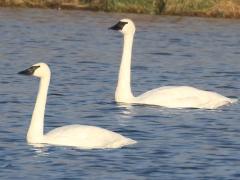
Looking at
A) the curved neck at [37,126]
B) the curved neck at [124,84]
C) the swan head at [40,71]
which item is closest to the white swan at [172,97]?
the curved neck at [124,84]

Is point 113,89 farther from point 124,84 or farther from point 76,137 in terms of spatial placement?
point 76,137

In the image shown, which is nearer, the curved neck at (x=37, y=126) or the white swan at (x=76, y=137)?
the white swan at (x=76, y=137)

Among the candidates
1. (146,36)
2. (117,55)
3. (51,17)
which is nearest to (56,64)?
(117,55)

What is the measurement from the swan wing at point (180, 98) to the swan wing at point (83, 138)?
406 centimetres

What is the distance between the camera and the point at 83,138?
1533 cm

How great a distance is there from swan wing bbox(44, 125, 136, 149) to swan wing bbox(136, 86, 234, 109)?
4062 mm

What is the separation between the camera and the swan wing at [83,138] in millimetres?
15320

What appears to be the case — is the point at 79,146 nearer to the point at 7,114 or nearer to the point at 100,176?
the point at 100,176

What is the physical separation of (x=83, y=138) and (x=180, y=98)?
15.0ft

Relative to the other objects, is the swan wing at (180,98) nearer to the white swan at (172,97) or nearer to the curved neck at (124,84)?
the white swan at (172,97)

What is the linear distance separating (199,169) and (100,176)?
1.30 meters

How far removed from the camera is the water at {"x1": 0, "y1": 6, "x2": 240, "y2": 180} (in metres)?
14.5

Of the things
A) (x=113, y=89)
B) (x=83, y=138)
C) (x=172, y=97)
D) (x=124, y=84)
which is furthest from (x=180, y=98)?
(x=83, y=138)

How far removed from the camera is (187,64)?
89.7 feet
